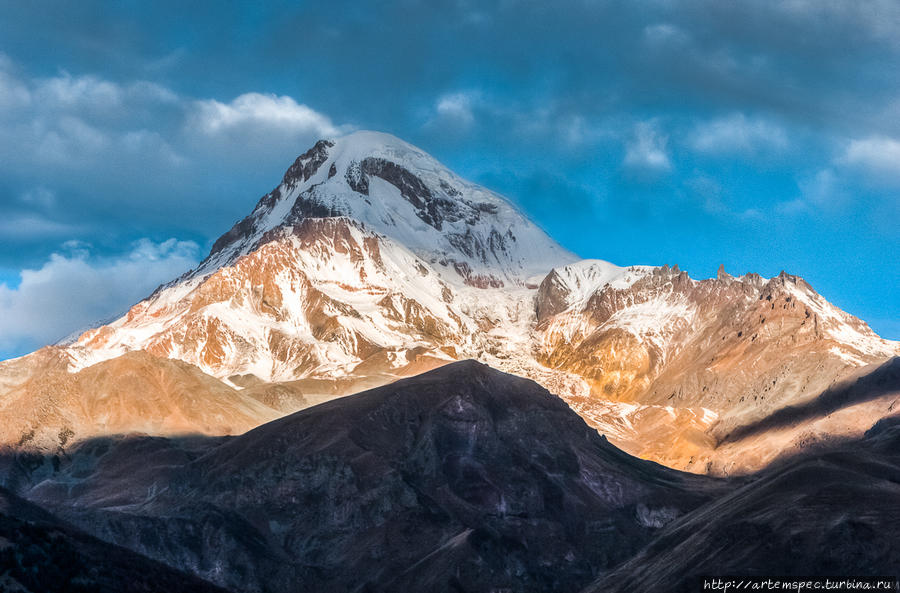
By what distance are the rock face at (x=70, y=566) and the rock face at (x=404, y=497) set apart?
144 ft

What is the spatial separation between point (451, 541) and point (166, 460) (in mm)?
60901

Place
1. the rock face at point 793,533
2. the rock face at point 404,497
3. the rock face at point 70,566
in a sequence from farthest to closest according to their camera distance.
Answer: the rock face at point 404,497 < the rock face at point 793,533 < the rock face at point 70,566

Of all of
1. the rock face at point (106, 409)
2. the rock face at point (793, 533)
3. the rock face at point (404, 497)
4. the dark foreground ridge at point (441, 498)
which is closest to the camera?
the rock face at point (793, 533)

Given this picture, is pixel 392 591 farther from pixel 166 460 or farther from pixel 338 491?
pixel 166 460

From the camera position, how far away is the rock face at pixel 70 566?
59.8 m

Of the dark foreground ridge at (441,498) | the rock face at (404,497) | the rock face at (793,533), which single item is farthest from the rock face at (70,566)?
the rock face at (404,497)

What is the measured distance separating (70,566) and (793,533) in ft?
164

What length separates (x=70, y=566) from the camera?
63.4 metres

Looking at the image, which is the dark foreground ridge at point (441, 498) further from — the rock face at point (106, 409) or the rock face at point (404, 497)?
the rock face at point (106, 409)

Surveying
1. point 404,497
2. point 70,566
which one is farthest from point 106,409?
point 70,566

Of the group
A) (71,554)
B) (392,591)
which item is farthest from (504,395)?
(71,554)

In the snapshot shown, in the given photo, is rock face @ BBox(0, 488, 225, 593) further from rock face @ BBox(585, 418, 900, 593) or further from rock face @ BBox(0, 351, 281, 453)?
rock face @ BBox(0, 351, 281, 453)

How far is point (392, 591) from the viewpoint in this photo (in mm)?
111625

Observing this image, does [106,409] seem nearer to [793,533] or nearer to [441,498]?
[441,498]
